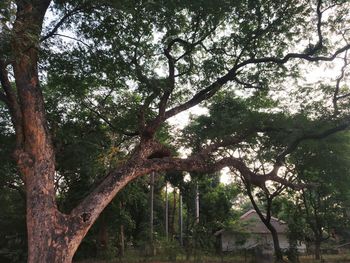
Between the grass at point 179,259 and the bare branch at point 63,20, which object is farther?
the grass at point 179,259

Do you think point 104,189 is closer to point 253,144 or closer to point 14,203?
point 253,144

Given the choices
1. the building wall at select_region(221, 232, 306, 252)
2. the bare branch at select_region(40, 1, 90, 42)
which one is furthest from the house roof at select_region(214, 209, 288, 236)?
the bare branch at select_region(40, 1, 90, 42)

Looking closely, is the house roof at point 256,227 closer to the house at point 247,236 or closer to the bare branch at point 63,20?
the house at point 247,236

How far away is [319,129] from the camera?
11289 millimetres

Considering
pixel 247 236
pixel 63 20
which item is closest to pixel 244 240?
pixel 247 236

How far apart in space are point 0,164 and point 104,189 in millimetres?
7754

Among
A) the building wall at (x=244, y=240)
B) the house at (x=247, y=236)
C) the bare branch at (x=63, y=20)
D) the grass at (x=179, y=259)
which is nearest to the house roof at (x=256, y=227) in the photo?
the house at (x=247, y=236)

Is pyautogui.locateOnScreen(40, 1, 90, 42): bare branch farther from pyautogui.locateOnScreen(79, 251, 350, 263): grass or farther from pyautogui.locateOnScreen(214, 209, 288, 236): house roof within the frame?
pyautogui.locateOnScreen(214, 209, 288, 236): house roof

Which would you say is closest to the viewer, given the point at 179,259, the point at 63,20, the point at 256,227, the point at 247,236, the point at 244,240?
the point at 63,20

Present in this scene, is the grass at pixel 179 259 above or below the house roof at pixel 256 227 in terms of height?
below

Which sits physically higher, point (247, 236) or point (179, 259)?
point (247, 236)

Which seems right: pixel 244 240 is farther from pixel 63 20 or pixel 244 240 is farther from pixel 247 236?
pixel 63 20

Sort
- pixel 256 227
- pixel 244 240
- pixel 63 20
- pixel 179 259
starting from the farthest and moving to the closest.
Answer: pixel 256 227 < pixel 244 240 < pixel 179 259 < pixel 63 20

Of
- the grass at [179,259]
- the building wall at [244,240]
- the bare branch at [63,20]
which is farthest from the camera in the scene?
the building wall at [244,240]
